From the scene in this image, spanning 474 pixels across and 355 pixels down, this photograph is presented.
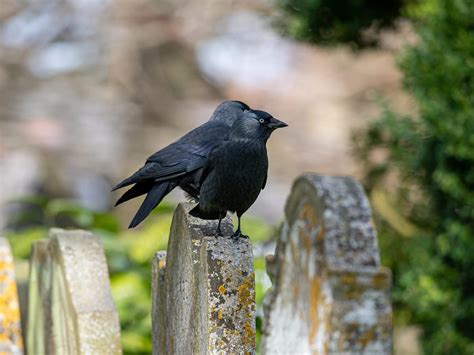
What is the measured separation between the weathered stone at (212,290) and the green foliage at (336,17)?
3.93 metres

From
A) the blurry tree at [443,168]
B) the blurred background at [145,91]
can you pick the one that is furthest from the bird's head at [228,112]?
the blurred background at [145,91]

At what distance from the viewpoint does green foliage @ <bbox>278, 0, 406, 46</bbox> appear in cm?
642

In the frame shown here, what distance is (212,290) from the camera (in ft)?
7.74

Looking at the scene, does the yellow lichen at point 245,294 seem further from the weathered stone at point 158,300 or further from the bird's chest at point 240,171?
the weathered stone at point 158,300

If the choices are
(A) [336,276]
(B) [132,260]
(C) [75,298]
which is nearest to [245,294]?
(A) [336,276]

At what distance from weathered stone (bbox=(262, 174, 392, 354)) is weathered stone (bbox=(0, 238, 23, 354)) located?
7.12 feet

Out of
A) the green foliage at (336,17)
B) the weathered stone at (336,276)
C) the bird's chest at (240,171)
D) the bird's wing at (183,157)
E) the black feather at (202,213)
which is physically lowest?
the weathered stone at (336,276)

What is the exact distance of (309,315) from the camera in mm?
1718

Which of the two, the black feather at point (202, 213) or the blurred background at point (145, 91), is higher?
the blurred background at point (145, 91)

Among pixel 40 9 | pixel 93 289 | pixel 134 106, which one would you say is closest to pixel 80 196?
pixel 134 106

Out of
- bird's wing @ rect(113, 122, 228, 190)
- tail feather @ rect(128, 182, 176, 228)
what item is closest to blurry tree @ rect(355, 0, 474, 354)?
bird's wing @ rect(113, 122, 228, 190)

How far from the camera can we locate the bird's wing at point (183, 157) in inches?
137

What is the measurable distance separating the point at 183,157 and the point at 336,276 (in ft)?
6.52

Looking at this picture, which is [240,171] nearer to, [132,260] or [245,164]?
[245,164]
